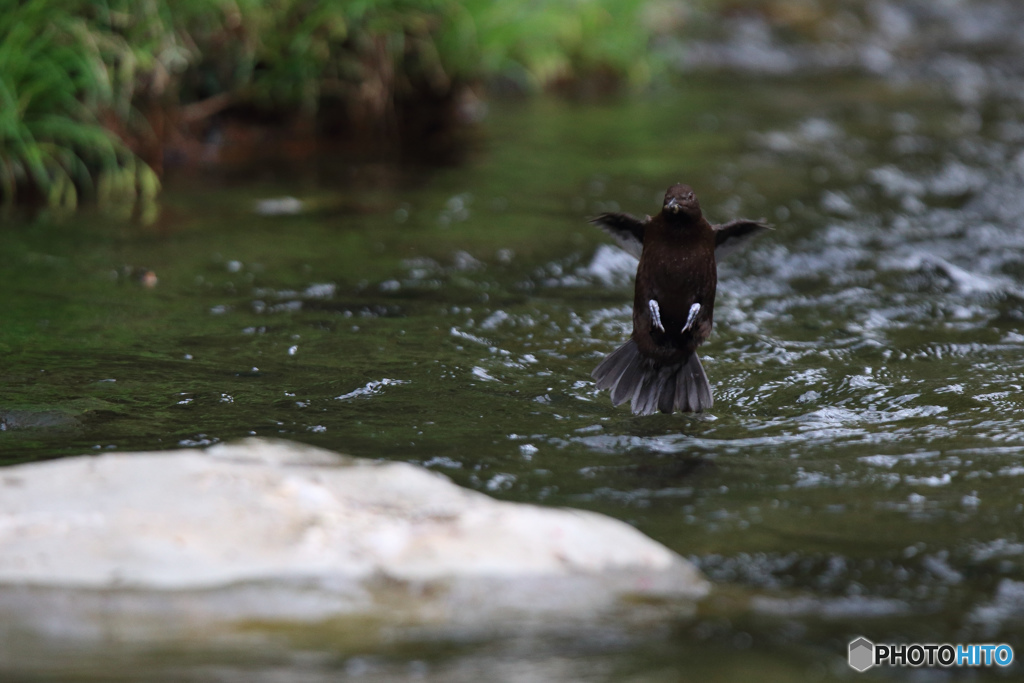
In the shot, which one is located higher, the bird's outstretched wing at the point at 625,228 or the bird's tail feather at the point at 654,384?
the bird's outstretched wing at the point at 625,228

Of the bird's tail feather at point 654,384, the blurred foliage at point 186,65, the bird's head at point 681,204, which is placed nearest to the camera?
the bird's head at point 681,204

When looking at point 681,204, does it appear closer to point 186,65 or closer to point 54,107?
point 54,107

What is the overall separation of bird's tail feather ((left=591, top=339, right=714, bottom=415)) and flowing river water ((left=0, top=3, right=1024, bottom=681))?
72mm

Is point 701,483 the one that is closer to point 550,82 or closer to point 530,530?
point 530,530

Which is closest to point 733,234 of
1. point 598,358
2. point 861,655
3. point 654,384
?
point 654,384

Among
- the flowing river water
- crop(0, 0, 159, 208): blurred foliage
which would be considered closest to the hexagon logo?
the flowing river water

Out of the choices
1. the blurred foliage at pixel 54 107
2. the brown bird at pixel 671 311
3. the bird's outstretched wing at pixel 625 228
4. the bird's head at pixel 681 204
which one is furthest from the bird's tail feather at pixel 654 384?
the blurred foliage at pixel 54 107

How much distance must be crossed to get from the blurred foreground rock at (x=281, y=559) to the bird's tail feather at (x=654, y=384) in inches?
35.6

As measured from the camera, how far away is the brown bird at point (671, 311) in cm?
327

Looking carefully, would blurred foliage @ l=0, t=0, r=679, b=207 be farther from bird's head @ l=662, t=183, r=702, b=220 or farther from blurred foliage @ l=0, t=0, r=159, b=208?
bird's head @ l=662, t=183, r=702, b=220

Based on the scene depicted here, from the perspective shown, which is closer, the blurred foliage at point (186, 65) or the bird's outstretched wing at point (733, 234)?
the bird's outstretched wing at point (733, 234)

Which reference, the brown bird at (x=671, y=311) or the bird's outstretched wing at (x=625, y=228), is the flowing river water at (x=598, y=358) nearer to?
the brown bird at (x=671, y=311)

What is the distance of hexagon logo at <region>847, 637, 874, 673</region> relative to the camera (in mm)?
2039

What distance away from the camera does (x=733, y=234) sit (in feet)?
11.2
